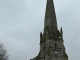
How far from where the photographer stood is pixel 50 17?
51781mm

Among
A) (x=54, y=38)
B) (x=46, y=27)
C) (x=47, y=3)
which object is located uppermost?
(x=47, y=3)

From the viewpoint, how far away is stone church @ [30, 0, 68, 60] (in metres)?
46.8

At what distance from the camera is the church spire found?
168 feet

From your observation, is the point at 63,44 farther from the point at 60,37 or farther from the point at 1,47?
the point at 1,47

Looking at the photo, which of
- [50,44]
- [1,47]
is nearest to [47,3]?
[50,44]

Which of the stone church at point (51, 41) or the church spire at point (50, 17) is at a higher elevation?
the church spire at point (50, 17)

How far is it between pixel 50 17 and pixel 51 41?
8.64 metres

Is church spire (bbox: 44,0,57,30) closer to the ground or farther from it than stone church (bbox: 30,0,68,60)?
farther from it

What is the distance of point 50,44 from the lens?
155 feet

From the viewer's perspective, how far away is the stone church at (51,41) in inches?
1841

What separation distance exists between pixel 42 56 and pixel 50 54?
2.98 m

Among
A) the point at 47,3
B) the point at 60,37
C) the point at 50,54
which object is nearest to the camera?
the point at 50,54

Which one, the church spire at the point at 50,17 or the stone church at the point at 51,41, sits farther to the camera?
the church spire at the point at 50,17

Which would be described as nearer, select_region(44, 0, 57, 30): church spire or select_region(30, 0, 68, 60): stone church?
select_region(30, 0, 68, 60): stone church
